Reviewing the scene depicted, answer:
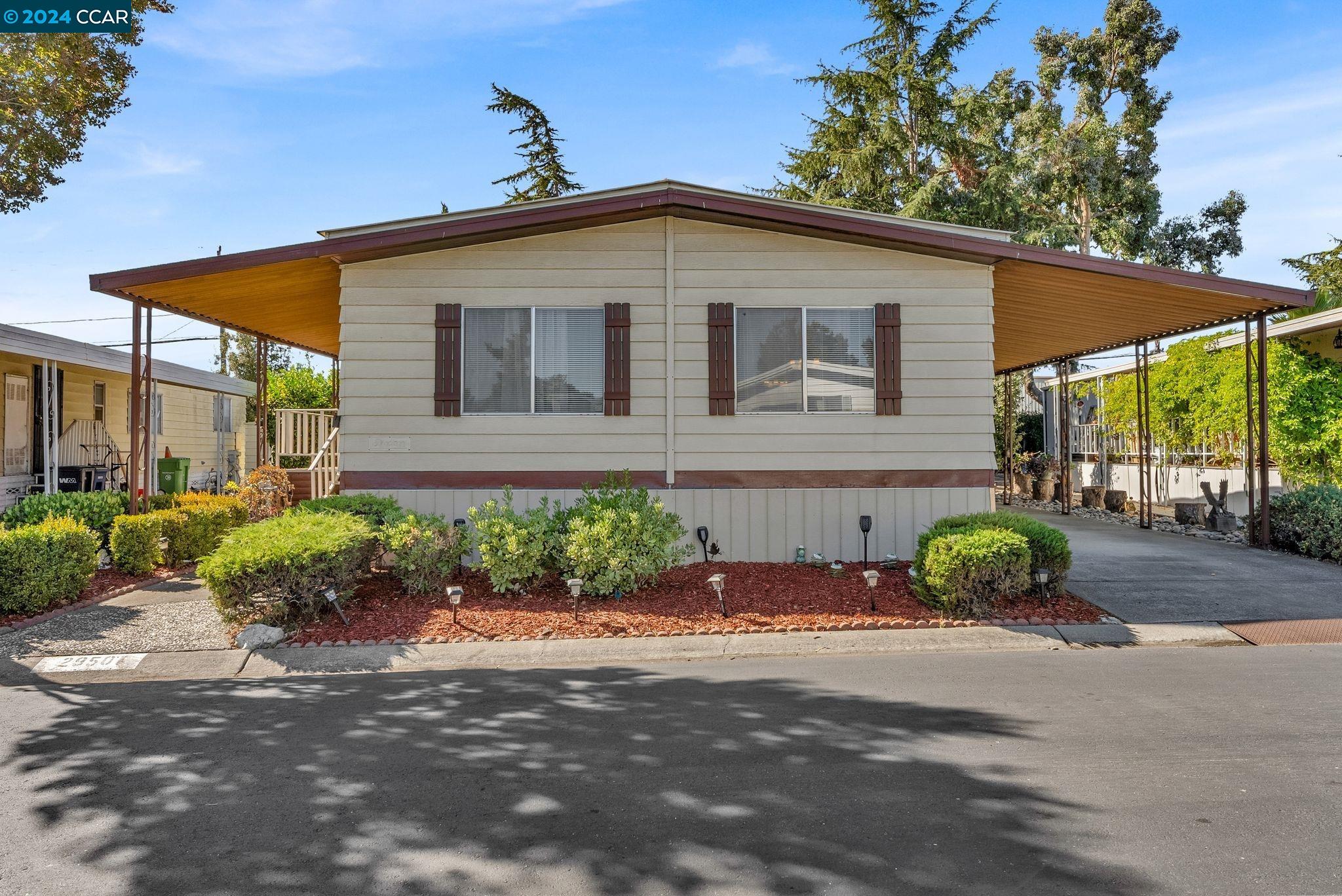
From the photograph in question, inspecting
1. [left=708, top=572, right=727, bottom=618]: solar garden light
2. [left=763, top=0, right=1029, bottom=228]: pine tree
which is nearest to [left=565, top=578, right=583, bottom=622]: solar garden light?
[left=708, top=572, right=727, bottom=618]: solar garden light

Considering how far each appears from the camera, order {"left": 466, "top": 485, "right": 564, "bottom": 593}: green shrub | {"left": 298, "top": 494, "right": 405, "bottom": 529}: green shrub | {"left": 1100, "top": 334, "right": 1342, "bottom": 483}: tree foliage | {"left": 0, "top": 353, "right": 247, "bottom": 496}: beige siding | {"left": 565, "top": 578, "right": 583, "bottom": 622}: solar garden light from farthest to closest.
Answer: {"left": 0, "top": 353, "right": 247, "bottom": 496}: beige siding, {"left": 1100, "top": 334, "right": 1342, "bottom": 483}: tree foliage, {"left": 298, "top": 494, "right": 405, "bottom": 529}: green shrub, {"left": 466, "top": 485, "right": 564, "bottom": 593}: green shrub, {"left": 565, "top": 578, "right": 583, "bottom": 622}: solar garden light

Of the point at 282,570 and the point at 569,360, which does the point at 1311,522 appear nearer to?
the point at 569,360

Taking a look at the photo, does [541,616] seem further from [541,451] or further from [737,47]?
[737,47]

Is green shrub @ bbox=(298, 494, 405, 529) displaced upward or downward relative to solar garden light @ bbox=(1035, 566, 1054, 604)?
upward

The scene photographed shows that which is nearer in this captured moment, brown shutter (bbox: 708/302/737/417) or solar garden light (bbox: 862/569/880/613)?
solar garden light (bbox: 862/569/880/613)

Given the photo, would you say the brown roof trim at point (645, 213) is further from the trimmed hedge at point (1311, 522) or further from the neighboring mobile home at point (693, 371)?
the trimmed hedge at point (1311, 522)

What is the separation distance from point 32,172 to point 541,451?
14.4 m

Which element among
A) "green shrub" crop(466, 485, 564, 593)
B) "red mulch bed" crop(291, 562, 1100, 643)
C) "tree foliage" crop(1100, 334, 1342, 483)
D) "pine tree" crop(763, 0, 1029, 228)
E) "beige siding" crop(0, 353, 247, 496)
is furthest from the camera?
"pine tree" crop(763, 0, 1029, 228)

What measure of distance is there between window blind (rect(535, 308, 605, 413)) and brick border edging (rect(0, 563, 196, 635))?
472 cm

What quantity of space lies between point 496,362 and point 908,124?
56.2ft

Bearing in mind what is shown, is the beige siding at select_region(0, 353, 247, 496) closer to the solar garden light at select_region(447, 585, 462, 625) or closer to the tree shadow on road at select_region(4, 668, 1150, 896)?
the solar garden light at select_region(447, 585, 462, 625)

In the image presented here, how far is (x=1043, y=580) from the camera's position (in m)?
7.36

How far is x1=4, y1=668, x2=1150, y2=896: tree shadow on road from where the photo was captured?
10.1ft

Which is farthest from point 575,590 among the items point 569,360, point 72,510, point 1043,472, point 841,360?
point 1043,472
